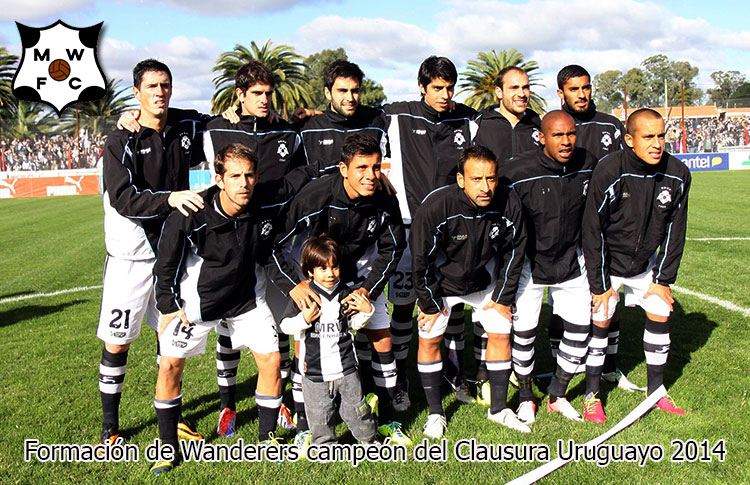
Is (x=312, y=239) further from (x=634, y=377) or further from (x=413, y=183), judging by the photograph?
(x=634, y=377)

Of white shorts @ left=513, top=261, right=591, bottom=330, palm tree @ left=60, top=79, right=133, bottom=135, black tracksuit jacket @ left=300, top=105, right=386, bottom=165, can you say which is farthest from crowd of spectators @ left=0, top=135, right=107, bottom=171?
white shorts @ left=513, top=261, right=591, bottom=330

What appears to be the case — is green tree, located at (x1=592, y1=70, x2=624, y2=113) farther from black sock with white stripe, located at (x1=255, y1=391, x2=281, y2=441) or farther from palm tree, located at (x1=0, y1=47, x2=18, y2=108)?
black sock with white stripe, located at (x1=255, y1=391, x2=281, y2=441)

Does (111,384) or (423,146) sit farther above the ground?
(423,146)

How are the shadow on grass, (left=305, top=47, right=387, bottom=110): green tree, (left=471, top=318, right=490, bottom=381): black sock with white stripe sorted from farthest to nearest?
(left=305, top=47, right=387, bottom=110): green tree
the shadow on grass
(left=471, top=318, right=490, bottom=381): black sock with white stripe

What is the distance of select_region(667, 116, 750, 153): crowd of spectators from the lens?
123ft

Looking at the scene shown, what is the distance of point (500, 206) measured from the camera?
4469 mm

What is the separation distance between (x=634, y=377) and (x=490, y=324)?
1.73m

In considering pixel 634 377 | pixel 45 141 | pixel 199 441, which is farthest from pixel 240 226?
pixel 45 141

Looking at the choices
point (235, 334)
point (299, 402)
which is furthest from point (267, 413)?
point (235, 334)

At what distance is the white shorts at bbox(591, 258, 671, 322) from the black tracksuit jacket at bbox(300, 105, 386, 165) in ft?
7.43

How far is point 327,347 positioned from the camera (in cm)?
415

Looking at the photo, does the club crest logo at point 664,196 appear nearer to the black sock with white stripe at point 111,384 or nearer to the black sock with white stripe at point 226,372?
the black sock with white stripe at point 226,372

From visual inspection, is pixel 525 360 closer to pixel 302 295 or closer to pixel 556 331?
pixel 556 331

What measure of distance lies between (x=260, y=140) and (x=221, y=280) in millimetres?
1310
